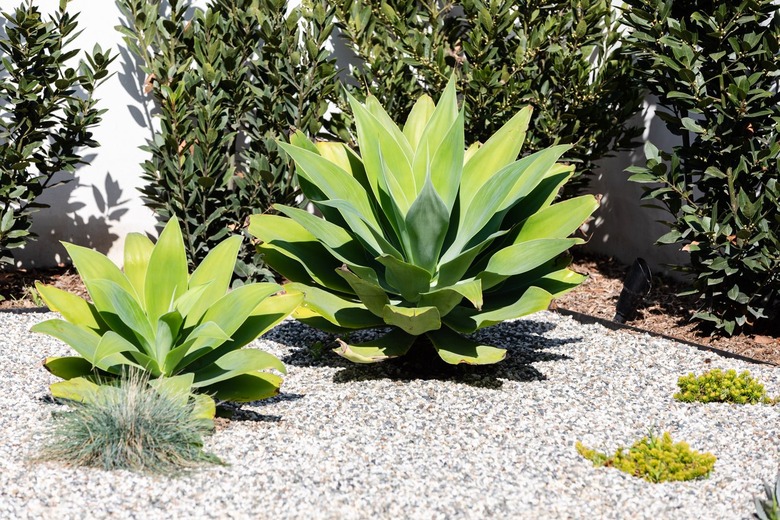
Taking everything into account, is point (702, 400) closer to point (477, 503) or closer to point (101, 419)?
point (477, 503)

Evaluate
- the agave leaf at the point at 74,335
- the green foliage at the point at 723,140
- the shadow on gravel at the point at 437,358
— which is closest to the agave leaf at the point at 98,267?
the agave leaf at the point at 74,335

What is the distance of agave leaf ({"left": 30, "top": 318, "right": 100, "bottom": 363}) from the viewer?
11.7 ft

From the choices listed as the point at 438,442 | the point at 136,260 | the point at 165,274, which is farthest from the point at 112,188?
the point at 438,442

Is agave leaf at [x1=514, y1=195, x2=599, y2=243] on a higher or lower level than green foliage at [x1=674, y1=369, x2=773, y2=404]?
higher

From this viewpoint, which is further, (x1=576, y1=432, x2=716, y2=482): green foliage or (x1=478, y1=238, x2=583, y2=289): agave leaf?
(x1=478, y1=238, x2=583, y2=289): agave leaf

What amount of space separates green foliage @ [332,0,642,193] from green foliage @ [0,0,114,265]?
1841 mm

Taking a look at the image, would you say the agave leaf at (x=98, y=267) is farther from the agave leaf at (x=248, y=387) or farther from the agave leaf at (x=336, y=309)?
the agave leaf at (x=336, y=309)

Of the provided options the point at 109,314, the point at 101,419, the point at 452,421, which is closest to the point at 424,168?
the point at 452,421

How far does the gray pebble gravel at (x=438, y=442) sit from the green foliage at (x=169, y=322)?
24 centimetres

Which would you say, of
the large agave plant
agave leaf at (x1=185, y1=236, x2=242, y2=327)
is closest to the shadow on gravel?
the large agave plant

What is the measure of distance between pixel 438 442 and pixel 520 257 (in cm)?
98

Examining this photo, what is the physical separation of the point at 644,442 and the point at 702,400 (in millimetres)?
805

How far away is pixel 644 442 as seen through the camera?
3.55m

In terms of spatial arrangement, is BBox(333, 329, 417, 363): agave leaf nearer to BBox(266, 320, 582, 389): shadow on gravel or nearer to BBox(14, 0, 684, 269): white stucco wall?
BBox(266, 320, 582, 389): shadow on gravel
